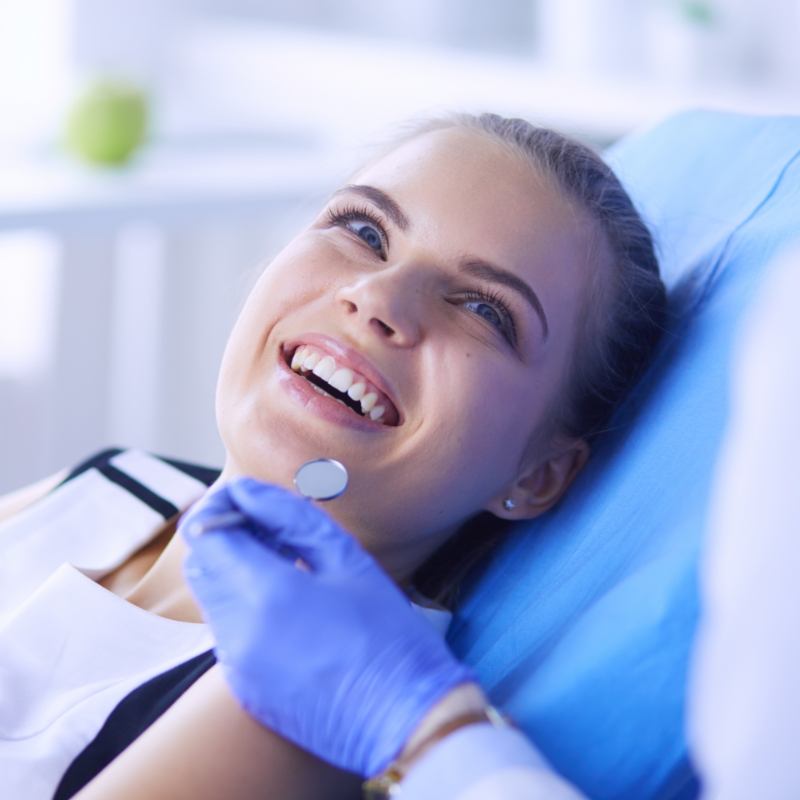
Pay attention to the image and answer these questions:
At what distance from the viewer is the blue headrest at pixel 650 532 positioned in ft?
3.10

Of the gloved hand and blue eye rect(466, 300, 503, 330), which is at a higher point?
blue eye rect(466, 300, 503, 330)

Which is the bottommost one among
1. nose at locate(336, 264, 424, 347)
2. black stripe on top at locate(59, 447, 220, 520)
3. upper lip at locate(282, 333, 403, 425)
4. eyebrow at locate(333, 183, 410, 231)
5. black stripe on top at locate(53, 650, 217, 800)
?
black stripe on top at locate(59, 447, 220, 520)

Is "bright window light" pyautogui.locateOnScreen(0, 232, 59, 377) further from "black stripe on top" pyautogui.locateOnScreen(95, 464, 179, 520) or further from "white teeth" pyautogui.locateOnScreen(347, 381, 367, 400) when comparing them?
"white teeth" pyautogui.locateOnScreen(347, 381, 367, 400)

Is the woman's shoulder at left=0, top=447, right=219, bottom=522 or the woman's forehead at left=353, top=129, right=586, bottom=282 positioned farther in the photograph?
the woman's shoulder at left=0, top=447, right=219, bottom=522

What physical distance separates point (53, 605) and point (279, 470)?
27 cm

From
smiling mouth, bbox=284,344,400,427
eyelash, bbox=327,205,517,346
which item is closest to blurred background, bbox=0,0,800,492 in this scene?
eyelash, bbox=327,205,517,346

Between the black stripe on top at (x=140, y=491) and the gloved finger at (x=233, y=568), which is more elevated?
the gloved finger at (x=233, y=568)

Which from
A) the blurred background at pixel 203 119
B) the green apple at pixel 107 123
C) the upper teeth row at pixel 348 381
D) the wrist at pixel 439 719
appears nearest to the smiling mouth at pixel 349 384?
the upper teeth row at pixel 348 381

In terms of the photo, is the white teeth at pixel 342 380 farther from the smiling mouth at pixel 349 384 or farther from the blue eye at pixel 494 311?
the blue eye at pixel 494 311

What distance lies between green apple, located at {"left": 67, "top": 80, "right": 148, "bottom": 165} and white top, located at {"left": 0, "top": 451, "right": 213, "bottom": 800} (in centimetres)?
124

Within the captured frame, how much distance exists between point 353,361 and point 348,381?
19mm

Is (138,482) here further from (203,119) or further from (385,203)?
(203,119)

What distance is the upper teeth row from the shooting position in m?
1.13

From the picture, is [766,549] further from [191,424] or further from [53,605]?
[191,424]
